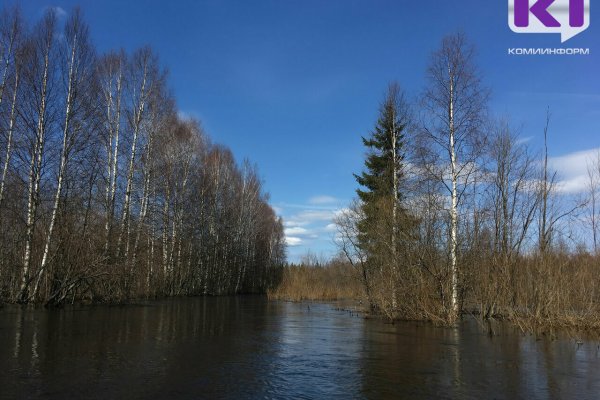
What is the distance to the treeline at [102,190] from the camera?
838 inches

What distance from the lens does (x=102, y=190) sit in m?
29.9

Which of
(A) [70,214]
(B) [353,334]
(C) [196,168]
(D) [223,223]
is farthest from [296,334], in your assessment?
(D) [223,223]

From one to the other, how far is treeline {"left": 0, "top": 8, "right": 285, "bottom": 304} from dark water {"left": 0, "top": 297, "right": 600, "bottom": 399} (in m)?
6.27

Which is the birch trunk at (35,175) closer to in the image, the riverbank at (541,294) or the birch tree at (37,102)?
the birch tree at (37,102)

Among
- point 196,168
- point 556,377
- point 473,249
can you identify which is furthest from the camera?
point 196,168

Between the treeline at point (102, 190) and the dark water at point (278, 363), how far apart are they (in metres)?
6.27

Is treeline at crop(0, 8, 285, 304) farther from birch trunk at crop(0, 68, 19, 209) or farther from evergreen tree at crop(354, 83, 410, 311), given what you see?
evergreen tree at crop(354, 83, 410, 311)

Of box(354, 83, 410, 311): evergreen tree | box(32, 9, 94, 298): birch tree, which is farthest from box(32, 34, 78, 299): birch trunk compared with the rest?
box(354, 83, 410, 311): evergreen tree

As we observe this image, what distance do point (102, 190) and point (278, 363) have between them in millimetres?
23954

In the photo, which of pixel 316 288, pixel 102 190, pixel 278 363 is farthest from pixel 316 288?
pixel 278 363

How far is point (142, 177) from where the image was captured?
32906mm

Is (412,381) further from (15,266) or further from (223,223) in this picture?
(223,223)

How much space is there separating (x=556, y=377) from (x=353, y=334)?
22.8ft

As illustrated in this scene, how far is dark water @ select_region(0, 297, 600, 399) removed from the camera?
7.23 meters
